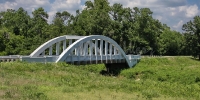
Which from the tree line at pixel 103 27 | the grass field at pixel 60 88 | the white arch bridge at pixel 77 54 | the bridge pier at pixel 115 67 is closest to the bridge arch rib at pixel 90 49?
the white arch bridge at pixel 77 54

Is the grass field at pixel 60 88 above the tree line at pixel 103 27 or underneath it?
underneath

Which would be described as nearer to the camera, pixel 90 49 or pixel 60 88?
pixel 60 88

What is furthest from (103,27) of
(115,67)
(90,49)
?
(90,49)

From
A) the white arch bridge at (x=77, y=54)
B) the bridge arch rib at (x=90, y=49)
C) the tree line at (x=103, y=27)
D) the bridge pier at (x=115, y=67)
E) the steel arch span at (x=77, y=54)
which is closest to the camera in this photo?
the white arch bridge at (x=77, y=54)

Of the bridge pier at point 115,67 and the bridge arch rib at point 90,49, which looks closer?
the bridge arch rib at point 90,49

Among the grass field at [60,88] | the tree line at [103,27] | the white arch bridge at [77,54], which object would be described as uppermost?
the tree line at [103,27]

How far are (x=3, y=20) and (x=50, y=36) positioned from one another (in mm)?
19593

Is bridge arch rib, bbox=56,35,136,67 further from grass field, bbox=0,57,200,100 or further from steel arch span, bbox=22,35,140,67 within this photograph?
grass field, bbox=0,57,200,100

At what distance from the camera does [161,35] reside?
95.6 m

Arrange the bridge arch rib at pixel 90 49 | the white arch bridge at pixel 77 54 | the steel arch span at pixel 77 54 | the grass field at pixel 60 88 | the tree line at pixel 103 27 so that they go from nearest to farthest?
1. the grass field at pixel 60 88
2. the white arch bridge at pixel 77 54
3. the steel arch span at pixel 77 54
4. the bridge arch rib at pixel 90 49
5. the tree line at pixel 103 27

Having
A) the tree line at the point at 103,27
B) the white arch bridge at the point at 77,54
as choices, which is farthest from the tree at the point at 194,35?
the white arch bridge at the point at 77,54

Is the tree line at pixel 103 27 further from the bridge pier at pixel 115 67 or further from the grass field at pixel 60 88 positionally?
the grass field at pixel 60 88

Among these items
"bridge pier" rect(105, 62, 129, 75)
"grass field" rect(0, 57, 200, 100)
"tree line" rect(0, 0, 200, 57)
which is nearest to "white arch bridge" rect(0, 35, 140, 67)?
"bridge pier" rect(105, 62, 129, 75)

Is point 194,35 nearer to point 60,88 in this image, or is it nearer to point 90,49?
point 90,49
